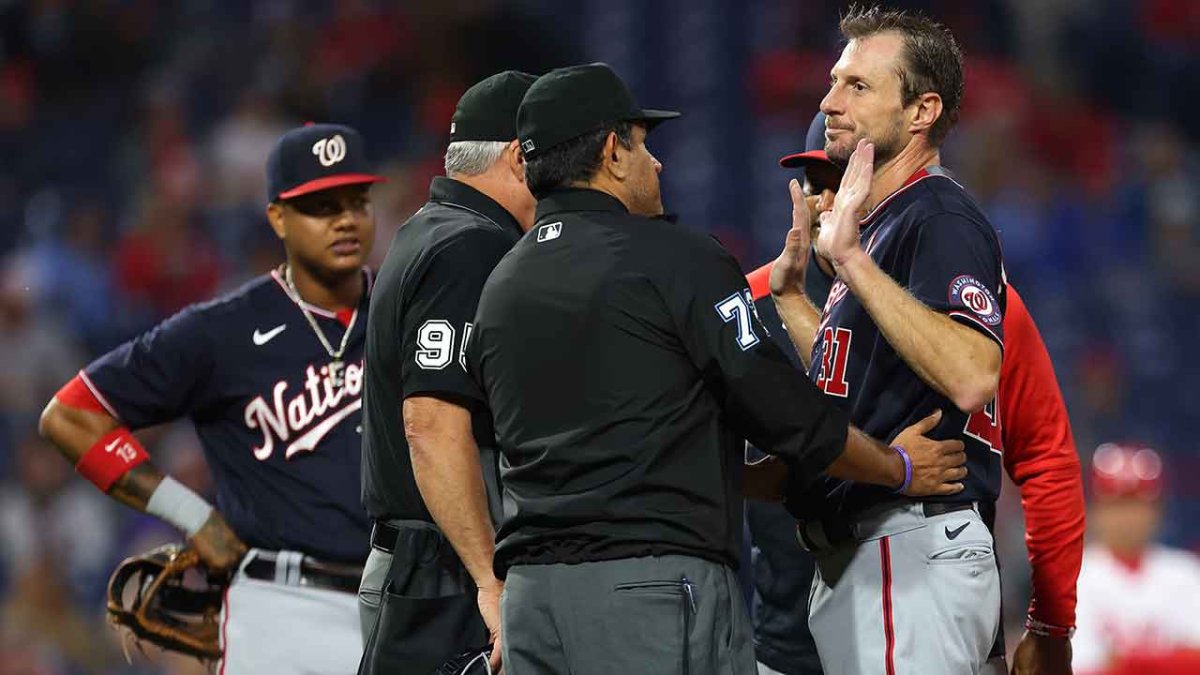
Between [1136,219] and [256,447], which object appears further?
[1136,219]

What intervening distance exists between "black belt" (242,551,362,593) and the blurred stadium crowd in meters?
3.82

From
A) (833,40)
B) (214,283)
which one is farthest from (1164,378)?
(214,283)

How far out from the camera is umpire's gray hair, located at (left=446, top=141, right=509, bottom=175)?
3887 mm

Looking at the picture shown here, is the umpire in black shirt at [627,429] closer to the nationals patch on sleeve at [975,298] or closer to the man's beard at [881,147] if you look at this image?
the nationals patch on sleeve at [975,298]

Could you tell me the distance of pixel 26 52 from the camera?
35.0ft

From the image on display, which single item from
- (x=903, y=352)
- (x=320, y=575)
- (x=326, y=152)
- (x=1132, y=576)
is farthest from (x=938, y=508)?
(x=1132, y=576)

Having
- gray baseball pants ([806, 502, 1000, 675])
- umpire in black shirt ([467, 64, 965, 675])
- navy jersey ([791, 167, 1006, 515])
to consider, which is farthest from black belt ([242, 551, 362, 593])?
gray baseball pants ([806, 502, 1000, 675])

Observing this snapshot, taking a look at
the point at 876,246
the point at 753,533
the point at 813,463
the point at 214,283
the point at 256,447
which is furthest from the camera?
the point at 214,283

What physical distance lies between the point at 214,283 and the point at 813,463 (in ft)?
21.8

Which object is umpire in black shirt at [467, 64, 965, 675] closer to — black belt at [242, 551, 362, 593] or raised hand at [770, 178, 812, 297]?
raised hand at [770, 178, 812, 297]

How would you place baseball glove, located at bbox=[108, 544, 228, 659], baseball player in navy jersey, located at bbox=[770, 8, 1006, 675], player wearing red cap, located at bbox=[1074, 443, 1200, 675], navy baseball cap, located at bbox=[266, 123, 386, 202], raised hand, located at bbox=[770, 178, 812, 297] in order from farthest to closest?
1. player wearing red cap, located at bbox=[1074, 443, 1200, 675]
2. navy baseball cap, located at bbox=[266, 123, 386, 202]
3. baseball glove, located at bbox=[108, 544, 228, 659]
4. raised hand, located at bbox=[770, 178, 812, 297]
5. baseball player in navy jersey, located at bbox=[770, 8, 1006, 675]

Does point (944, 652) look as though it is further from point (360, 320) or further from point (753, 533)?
point (360, 320)

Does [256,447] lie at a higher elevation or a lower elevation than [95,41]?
lower

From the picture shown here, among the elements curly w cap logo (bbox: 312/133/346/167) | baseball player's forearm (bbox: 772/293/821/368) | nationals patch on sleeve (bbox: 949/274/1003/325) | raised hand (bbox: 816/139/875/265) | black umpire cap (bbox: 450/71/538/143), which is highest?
black umpire cap (bbox: 450/71/538/143)
